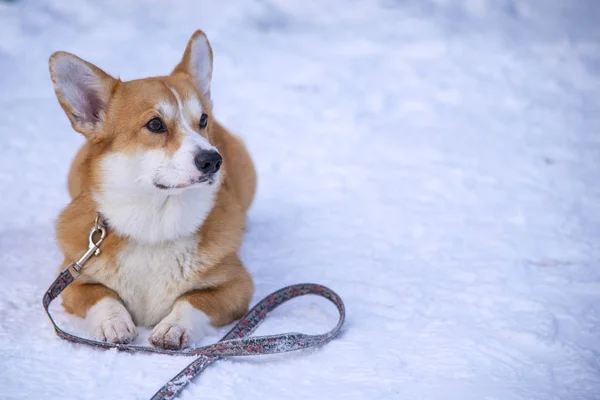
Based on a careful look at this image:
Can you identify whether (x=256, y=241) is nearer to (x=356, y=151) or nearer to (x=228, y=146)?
(x=228, y=146)

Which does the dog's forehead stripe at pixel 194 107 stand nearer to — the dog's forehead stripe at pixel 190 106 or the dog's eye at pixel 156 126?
the dog's forehead stripe at pixel 190 106

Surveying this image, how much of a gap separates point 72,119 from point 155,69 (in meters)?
3.92

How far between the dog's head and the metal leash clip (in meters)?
0.17

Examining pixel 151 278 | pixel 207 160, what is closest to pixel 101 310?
pixel 151 278

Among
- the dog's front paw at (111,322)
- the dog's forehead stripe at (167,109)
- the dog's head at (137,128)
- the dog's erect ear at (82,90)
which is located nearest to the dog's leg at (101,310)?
the dog's front paw at (111,322)

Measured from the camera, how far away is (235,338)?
113 inches

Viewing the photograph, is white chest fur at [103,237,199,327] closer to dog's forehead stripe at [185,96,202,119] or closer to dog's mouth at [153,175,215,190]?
dog's mouth at [153,175,215,190]

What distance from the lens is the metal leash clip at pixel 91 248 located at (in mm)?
2930

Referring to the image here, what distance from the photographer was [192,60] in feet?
11.0

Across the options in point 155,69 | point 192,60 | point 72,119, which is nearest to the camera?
point 72,119

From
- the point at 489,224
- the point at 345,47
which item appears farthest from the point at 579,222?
the point at 345,47

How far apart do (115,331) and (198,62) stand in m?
1.38

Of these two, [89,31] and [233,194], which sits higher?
[89,31]

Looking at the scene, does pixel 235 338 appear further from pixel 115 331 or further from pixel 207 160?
pixel 207 160
